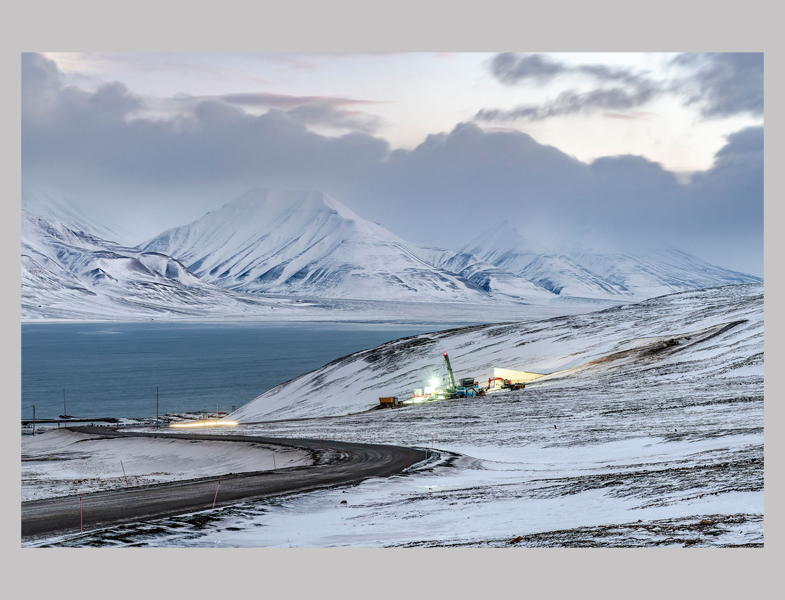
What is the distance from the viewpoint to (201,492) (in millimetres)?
26172

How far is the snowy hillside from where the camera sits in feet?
216

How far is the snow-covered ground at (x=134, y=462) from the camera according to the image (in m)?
33.8

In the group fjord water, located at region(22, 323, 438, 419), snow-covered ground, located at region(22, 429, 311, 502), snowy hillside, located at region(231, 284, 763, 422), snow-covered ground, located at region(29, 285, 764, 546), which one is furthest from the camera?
fjord water, located at region(22, 323, 438, 419)

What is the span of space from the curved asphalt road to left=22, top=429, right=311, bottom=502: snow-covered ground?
3.37 m

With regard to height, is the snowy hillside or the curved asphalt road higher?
the snowy hillside

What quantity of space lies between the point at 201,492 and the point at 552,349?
229 ft

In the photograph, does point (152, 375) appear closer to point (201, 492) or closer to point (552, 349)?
point (552, 349)

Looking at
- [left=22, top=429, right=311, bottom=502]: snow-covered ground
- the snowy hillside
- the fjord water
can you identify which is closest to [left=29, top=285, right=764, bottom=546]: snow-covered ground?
the snowy hillside

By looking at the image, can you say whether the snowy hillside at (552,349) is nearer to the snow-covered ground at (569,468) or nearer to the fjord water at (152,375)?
the snow-covered ground at (569,468)

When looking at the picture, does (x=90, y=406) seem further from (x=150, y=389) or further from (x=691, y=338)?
(x=691, y=338)

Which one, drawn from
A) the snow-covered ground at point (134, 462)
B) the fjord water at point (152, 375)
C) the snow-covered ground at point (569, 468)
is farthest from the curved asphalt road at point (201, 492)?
the fjord water at point (152, 375)

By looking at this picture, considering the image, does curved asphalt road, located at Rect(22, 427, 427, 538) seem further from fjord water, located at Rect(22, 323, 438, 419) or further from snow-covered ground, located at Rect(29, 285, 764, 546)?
fjord water, located at Rect(22, 323, 438, 419)

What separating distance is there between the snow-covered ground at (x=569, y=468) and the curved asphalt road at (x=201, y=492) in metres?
1.77

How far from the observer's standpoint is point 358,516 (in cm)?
2217
